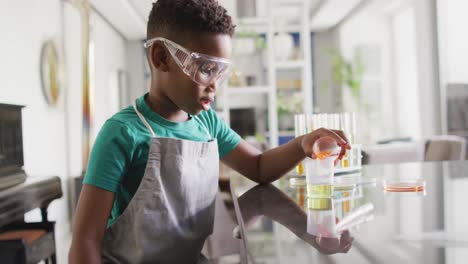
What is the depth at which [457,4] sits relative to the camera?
19.5 feet

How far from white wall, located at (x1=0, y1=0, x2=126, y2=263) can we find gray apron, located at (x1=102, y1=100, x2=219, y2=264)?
291 cm

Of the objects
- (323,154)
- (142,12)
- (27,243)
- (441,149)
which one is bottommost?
(27,243)

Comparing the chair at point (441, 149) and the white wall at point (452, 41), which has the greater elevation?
the white wall at point (452, 41)

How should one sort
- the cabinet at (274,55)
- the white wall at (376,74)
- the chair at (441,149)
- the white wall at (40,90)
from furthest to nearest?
the white wall at (376,74) < the cabinet at (274,55) < the white wall at (40,90) < the chair at (441,149)

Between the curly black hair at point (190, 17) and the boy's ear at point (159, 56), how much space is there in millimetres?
31

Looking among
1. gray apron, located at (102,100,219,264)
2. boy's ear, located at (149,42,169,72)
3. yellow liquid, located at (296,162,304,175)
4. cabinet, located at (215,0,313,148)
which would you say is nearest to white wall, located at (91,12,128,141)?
cabinet, located at (215,0,313,148)

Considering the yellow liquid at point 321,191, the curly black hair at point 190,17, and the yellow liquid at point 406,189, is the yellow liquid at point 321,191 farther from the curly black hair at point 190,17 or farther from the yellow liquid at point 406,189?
the curly black hair at point 190,17

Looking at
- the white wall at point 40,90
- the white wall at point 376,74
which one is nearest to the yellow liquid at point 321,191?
the white wall at point 40,90

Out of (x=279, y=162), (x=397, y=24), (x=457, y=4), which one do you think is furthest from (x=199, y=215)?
(x=397, y=24)

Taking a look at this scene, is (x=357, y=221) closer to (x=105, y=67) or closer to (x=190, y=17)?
(x=190, y=17)

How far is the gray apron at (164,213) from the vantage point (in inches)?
36.3

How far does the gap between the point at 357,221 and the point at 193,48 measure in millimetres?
501

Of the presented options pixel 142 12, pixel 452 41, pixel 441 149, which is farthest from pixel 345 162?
pixel 142 12

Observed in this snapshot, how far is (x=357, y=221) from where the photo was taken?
0.73 m
